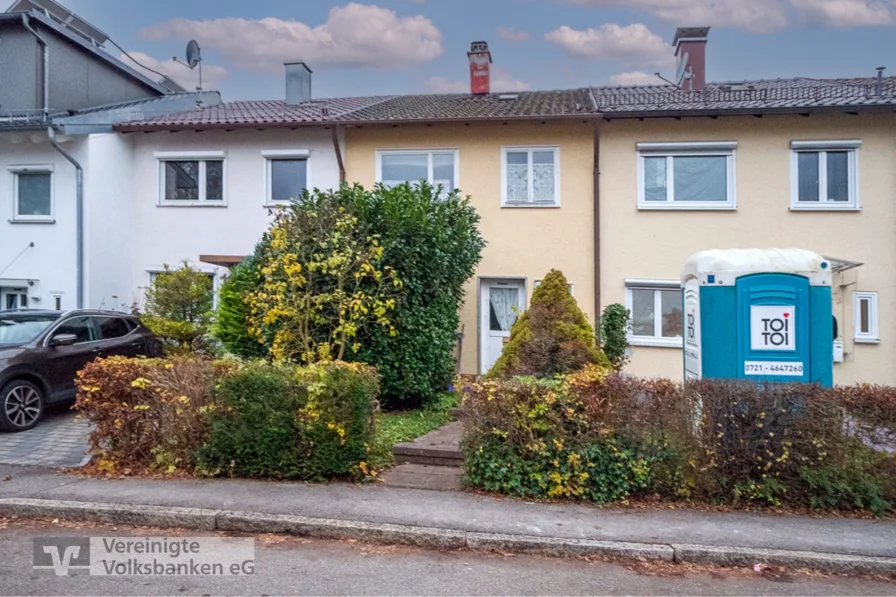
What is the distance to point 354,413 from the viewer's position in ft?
21.3

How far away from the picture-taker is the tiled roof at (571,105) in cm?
1248

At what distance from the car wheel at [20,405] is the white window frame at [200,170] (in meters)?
6.60

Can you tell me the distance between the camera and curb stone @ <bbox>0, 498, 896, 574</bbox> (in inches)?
190

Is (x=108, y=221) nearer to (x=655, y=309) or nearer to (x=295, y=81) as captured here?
(x=295, y=81)

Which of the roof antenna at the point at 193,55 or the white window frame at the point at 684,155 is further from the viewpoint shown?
the roof antenna at the point at 193,55

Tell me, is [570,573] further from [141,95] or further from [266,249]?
[141,95]

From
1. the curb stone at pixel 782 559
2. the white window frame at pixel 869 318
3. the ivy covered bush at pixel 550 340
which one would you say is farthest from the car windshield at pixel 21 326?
the white window frame at pixel 869 318

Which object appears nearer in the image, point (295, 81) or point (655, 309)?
point (655, 309)

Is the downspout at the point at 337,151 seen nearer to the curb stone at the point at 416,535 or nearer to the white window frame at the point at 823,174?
the white window frame at the point at 823,174

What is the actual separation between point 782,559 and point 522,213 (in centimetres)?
949

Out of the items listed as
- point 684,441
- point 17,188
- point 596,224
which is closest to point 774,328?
point 684,441

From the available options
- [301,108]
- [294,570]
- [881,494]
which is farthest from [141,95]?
[881,494]

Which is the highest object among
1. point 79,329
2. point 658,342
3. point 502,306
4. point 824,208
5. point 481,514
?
point 824,208

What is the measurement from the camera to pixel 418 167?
14.1 meters
